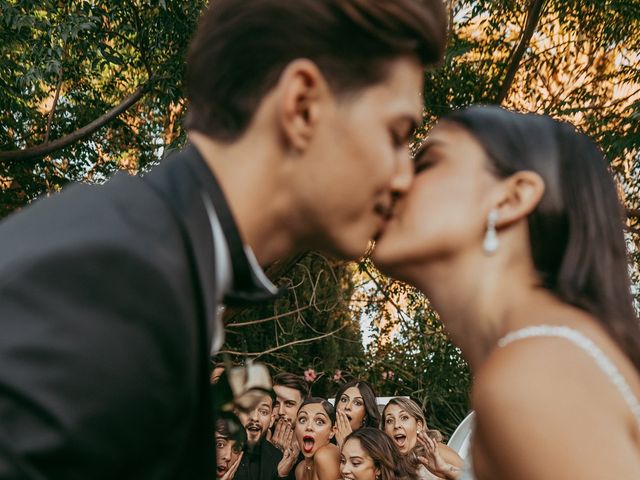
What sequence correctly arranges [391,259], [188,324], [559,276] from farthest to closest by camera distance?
Result: 1. [391,259]
2. [559,276]
3. [188,324]

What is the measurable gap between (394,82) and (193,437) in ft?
3.29

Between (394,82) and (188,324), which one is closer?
(188,324)

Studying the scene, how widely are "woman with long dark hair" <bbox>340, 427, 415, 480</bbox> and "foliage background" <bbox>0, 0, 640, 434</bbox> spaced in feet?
10.4

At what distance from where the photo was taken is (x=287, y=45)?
75.6 inches

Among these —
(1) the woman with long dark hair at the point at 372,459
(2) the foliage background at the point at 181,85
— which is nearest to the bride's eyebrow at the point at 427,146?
(1) the woman with long dark hair at the point at 372,459

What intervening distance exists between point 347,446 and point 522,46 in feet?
20.7

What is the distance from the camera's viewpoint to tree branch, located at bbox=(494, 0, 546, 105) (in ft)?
35.5

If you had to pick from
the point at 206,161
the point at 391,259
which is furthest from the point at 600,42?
the point at 206,161

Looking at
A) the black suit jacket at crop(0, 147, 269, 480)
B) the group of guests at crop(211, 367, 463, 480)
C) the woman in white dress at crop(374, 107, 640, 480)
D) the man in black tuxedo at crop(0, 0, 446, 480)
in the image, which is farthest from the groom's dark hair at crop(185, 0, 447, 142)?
the group of guests at crop(211, 367, 463, 480)

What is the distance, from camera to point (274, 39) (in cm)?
193

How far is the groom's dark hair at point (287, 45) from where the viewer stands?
1906mm

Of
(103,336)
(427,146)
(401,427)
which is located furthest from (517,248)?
(401,427)

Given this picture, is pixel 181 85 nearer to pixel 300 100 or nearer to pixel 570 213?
pixel 570 213

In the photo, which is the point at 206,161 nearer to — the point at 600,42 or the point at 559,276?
the point at 559,276
